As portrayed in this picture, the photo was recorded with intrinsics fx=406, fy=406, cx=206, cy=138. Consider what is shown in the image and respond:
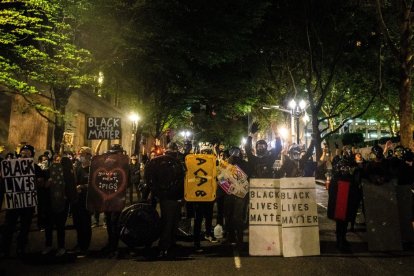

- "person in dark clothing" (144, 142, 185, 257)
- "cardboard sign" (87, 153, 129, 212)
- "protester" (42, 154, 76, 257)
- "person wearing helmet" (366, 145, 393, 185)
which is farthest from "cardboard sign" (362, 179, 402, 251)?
"protester" (42, 154, 76, 257)

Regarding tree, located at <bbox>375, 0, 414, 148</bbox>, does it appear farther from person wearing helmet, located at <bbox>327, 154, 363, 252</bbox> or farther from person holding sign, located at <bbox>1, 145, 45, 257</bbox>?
person holding sign, located at <bbox>1, 145, 45, 257</bbox>

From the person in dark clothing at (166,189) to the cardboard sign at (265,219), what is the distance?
141 cm

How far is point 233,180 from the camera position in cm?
844

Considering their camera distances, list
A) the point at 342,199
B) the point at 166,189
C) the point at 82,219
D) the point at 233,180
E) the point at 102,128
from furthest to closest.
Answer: the point at 102,128
the point at 233,180
the point at 342,199
the point at 82,219
the point at 166,189

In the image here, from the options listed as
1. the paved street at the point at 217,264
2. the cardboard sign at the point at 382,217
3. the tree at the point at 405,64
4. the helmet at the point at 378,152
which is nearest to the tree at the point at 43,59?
the paved street at the point at 217,264

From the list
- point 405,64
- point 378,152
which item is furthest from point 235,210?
point 405,64

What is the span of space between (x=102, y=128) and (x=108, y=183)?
568cm

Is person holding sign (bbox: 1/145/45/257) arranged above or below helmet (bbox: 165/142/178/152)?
below

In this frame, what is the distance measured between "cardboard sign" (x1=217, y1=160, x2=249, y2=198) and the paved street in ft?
3.74

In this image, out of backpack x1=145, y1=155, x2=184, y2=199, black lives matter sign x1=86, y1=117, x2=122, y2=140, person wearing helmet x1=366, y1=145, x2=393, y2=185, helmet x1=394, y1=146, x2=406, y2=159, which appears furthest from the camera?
black lives matter sign x1=86, y1=117, x2=122, y2=140

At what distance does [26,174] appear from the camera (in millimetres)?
7520

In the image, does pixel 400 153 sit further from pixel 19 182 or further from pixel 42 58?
pixel 42 58

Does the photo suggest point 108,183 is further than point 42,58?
No

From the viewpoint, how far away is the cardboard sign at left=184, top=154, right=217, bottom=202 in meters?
8.40
